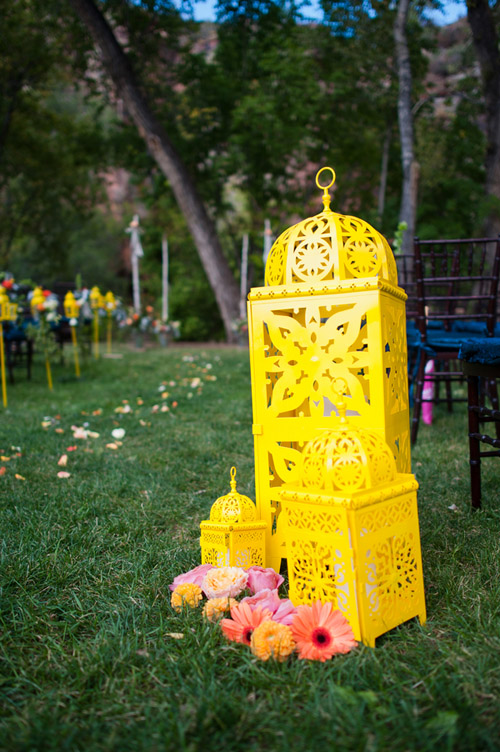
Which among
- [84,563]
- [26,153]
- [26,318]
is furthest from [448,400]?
[26,153]

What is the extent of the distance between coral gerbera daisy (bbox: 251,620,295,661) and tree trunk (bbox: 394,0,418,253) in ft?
29.9

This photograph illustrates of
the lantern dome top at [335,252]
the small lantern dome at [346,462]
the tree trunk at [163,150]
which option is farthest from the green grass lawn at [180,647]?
the tree trunk at [163,150]

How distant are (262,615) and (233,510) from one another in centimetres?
38

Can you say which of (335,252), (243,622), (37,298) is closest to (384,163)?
(37,298)

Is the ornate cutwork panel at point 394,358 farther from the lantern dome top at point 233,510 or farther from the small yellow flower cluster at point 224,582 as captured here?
the small yellow flower cluster at point 224,582

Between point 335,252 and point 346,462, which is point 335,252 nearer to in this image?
point 335,252

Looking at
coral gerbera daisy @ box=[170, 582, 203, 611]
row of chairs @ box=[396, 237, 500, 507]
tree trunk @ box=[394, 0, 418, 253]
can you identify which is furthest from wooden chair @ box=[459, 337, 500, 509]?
tree trunk @ box=[394, 0, 418, 253]

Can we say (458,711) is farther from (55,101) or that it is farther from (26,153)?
(55,101)

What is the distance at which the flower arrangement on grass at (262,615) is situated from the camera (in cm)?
135

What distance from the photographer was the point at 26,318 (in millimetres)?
7496

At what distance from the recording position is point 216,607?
1.55 metres

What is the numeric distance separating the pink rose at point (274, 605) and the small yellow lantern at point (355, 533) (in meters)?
0.03

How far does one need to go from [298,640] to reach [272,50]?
50.7 feet

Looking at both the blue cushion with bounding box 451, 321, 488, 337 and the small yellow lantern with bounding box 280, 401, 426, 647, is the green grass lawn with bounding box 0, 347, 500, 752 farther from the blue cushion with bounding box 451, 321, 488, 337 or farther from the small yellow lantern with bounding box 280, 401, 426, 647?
the blue cushion with bounding box 451, 321, 488, 337
